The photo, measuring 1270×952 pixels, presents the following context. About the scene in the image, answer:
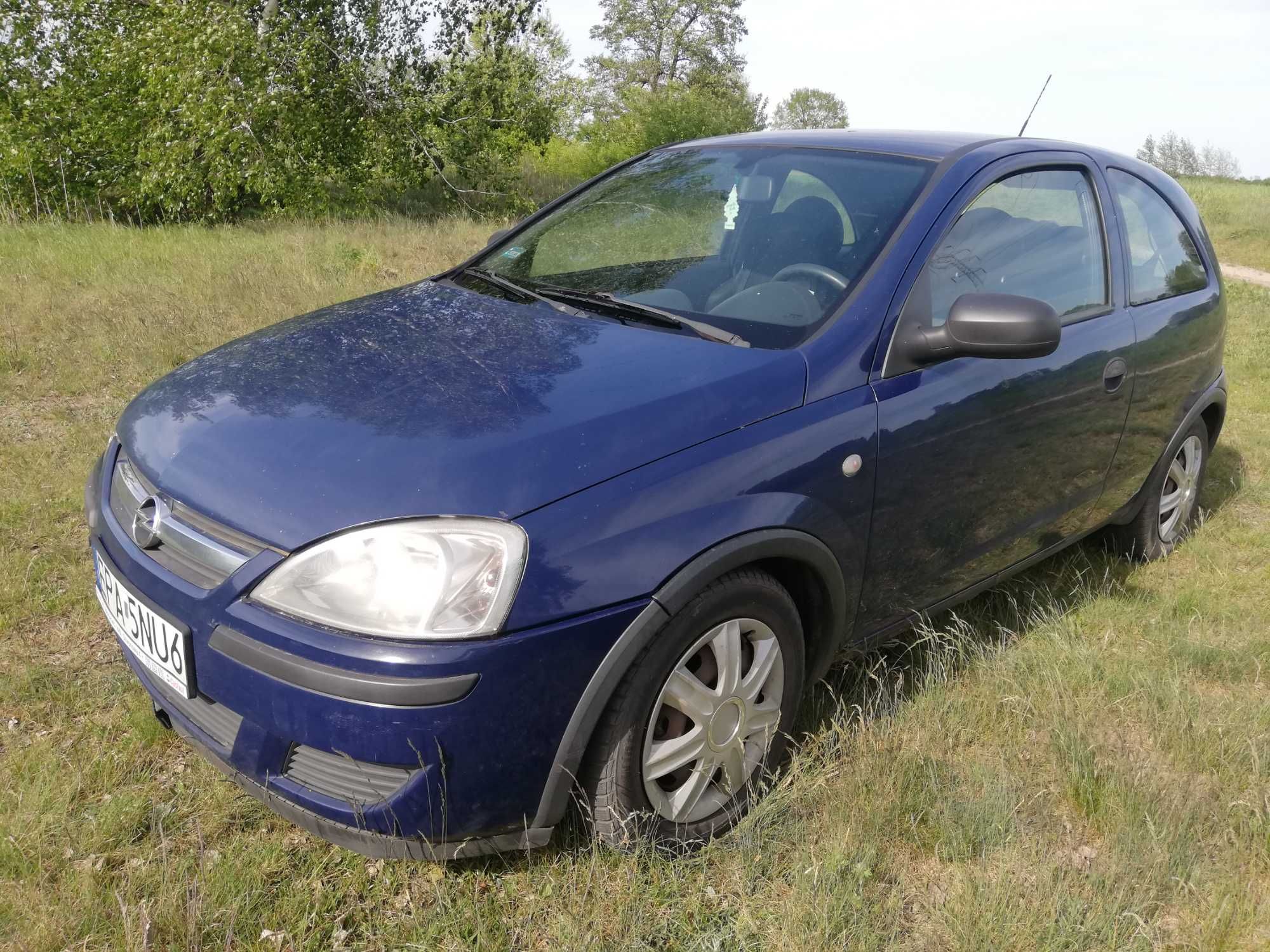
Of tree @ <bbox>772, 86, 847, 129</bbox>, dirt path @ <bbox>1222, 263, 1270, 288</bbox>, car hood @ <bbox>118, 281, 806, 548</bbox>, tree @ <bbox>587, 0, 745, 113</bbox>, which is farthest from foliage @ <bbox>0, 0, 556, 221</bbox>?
tree @ <bbox>772, 86, 847, 129</bbox>

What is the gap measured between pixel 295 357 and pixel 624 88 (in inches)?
1569

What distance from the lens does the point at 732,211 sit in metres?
3.17

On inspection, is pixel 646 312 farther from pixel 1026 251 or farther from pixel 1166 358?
pixel 1166 358

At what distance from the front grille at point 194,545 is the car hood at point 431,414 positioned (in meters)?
0.03

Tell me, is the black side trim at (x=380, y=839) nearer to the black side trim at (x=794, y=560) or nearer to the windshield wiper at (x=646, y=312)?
the black side trim at (x=794, y=560)

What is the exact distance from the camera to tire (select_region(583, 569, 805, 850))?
6.81ft

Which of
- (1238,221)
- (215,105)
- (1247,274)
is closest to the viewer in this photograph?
(215,105)

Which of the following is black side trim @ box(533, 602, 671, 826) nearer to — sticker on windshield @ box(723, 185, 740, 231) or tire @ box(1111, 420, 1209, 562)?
sticker on windshield @ box(723, 185, 740, 231)

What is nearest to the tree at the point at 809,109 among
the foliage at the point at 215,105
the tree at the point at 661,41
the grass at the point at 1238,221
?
the tree at the point at 661,41

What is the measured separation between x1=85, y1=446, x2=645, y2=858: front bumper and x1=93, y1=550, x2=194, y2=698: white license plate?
0.04m

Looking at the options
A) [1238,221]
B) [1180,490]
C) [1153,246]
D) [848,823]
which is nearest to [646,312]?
[848,823]

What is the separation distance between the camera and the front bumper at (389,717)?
71.7 inches

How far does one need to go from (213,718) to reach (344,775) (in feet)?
1.16

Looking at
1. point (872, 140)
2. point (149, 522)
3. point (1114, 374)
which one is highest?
point (872, 140)
